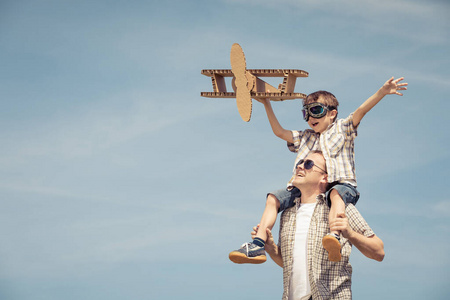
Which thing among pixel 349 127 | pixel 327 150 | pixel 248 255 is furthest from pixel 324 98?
pixel 248 255

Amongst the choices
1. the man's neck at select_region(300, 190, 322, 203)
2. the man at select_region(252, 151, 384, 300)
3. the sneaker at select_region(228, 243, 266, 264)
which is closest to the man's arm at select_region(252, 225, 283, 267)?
the man at select_region(252, 151, 384, 300)

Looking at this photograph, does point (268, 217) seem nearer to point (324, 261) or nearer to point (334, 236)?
point (324, 261)

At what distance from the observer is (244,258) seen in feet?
21.7

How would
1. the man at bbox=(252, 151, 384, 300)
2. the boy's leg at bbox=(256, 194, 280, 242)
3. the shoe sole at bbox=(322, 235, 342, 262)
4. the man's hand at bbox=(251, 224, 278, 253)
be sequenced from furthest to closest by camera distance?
the man's hand at bbox=(251, 224, 278, 253) → the boy's leg at bbox=(256, 194, 280, 242) → the man at bbox=(252, 151, 384, 300) → the shoe sole at bbox=(322, 235, 342, 262)

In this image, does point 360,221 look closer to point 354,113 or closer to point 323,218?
point 323,218

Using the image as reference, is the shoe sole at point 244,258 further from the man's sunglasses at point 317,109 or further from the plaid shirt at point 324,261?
the man's sunglasses at point 317,109

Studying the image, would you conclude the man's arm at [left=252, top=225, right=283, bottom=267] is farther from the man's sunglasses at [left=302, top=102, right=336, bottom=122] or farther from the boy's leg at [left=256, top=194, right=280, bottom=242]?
the man's sunglasses at [left=302, top=102, right=336, bottom=122]

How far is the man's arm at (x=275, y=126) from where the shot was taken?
739 cm

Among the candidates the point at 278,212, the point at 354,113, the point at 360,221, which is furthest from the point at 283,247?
the point at 354,113

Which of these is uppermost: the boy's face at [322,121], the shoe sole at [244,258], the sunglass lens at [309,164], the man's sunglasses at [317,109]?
the man's sunglasses at [317,109]

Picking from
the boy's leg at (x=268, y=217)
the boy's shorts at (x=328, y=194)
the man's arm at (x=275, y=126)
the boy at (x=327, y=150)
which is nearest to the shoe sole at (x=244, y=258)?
the boy at (x=327, y=150)

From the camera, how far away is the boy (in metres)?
6.63

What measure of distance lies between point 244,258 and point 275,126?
1.60 metres

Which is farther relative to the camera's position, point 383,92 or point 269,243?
point 269,243
